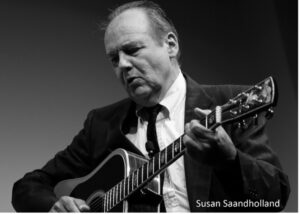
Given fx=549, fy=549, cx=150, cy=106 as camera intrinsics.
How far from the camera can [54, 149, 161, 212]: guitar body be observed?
131cm

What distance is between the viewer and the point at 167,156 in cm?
122

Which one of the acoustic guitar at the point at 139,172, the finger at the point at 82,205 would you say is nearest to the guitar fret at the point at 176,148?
the acoustic guitar at the point at 139,172

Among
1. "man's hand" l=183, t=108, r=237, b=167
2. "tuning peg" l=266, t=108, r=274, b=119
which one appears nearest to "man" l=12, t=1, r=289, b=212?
"man's hand" l=183, t=108, r=237, b=167

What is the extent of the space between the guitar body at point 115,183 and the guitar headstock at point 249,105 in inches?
11.2

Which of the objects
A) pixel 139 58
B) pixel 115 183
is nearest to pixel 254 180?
pixel 115 183

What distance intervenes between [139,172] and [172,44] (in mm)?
460

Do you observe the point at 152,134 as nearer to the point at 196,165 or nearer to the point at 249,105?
the point at 196,165

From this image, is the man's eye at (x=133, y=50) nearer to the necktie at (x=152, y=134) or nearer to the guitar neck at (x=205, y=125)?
the necktie at (x=152, y=134)

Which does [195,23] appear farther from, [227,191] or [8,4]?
[227,191]

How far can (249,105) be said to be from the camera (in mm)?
1080

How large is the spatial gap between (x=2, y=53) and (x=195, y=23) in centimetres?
70

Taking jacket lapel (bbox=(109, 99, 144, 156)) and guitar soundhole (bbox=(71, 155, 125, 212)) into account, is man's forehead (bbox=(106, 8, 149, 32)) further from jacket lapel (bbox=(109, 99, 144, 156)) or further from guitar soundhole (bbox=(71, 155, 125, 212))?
guitar soundhole (bbox=(71, 155, 125, 212))

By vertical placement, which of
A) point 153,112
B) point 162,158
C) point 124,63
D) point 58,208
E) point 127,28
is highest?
point 127,28

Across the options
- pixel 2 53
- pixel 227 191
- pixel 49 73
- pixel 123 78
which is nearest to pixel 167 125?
pixel 123 78
